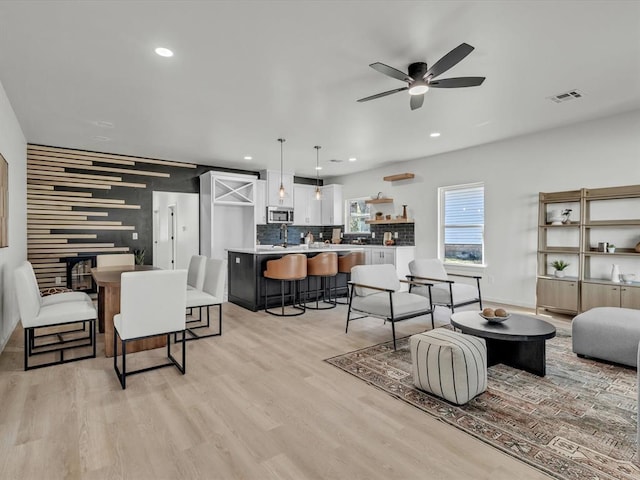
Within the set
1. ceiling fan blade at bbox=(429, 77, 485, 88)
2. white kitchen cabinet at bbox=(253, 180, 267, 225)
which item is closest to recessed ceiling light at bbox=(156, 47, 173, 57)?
ceiling fan blade at bbox=(429, 77, 485, 88)

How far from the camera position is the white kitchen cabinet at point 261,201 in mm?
8008

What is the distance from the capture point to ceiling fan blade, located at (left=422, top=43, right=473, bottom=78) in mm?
2467

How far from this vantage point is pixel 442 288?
4.71 metres

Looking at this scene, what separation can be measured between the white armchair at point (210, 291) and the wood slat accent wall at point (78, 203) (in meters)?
3.34

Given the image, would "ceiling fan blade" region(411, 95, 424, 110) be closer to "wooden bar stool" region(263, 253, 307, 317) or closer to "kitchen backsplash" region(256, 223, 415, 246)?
"wooden bar stool" region(263, 253, 307, 317)

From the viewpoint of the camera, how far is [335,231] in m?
9.23

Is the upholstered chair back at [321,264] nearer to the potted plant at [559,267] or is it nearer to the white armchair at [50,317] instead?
the white armchair at [50,317]

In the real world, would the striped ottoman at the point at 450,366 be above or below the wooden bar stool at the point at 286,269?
below

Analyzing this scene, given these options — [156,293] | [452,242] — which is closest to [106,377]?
[156,293]

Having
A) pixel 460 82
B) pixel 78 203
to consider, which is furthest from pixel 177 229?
pixel 460 82

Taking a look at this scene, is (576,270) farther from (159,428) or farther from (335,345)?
(159,428)

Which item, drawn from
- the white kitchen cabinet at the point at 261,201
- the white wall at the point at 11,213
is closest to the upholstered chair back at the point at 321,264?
the white kitchen cabinet at the point at 261,201

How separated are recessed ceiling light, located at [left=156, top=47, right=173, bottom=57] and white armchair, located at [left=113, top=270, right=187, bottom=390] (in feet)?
6.15

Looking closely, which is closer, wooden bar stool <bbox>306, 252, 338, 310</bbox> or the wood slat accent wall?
wooden bar stool <bbox>306, 252, 338, 310</bbox>
